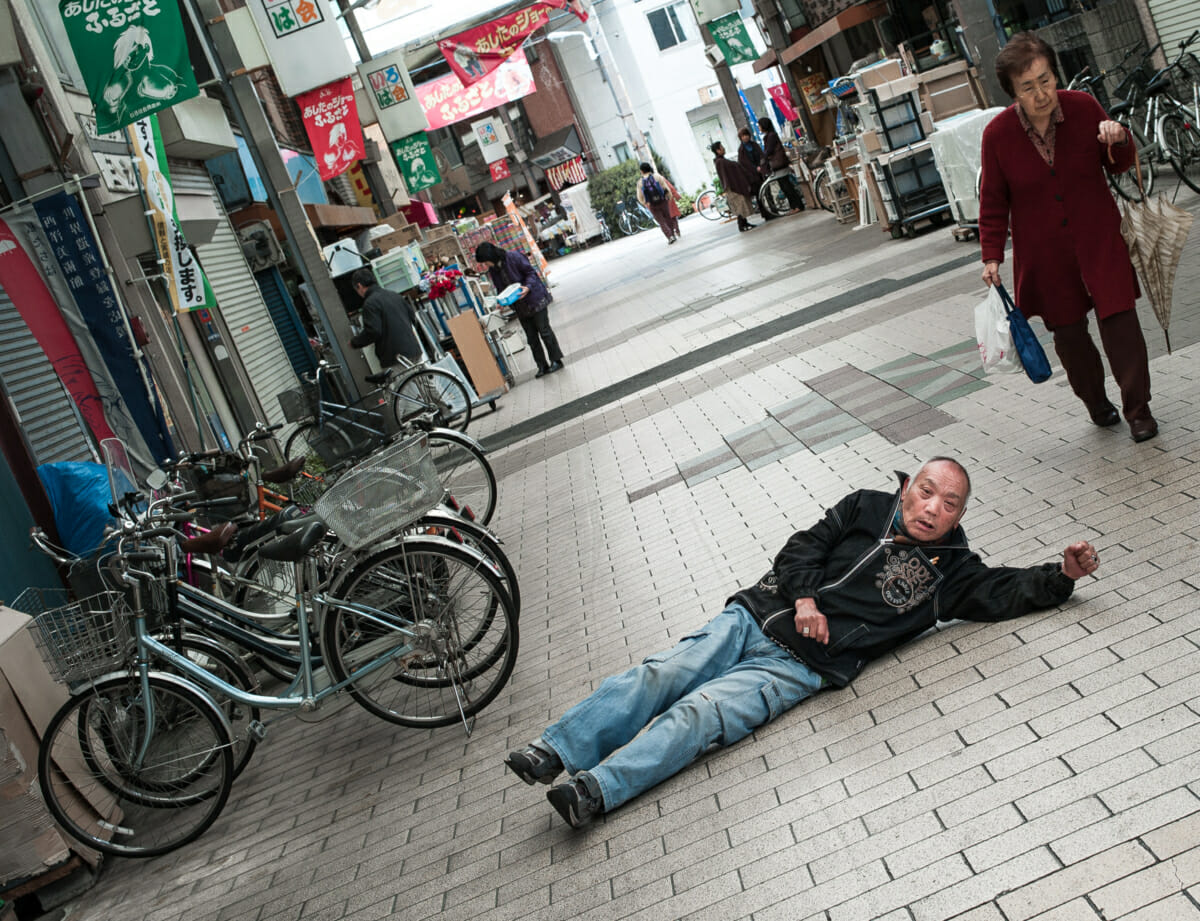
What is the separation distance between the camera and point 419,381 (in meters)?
12.9

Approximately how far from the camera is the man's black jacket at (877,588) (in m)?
4.15

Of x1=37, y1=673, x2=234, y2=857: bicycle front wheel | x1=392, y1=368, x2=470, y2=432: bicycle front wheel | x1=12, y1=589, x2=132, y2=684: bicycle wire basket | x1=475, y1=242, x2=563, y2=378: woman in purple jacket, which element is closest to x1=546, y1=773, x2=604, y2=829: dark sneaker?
x1=37, y1=673, x2=234, y2=857: bicycle front wheel

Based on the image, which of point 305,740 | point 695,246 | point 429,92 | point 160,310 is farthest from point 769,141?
point 305,740

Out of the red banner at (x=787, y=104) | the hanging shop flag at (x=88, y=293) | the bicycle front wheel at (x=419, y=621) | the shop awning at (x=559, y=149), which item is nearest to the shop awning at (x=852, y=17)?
the red banner at (x=787, y=104)

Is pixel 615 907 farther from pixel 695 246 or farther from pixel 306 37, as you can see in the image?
pixel 695 246

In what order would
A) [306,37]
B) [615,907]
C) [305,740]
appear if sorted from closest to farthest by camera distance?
[615,907]
[305,740]
[306,37]

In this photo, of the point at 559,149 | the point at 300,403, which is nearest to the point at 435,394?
the point at 300,403

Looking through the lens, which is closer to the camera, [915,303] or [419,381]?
[915,303]

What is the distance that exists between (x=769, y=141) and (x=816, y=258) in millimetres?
9737

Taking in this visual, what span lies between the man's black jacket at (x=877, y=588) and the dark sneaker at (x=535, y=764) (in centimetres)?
90

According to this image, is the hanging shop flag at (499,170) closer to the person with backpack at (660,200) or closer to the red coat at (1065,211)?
the person with backpack at (660,200)

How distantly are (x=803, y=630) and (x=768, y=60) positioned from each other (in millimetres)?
26077

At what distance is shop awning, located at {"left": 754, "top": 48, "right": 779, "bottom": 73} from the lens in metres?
26.9

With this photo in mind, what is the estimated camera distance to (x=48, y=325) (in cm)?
928
